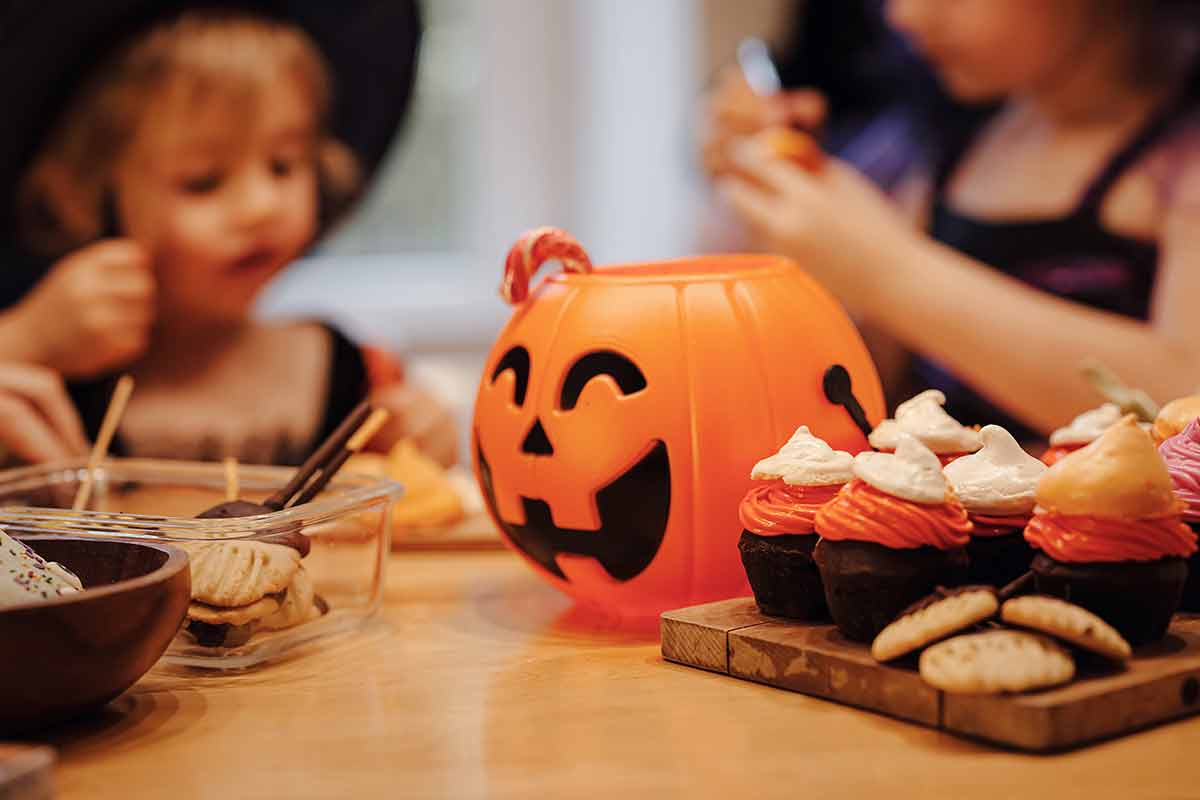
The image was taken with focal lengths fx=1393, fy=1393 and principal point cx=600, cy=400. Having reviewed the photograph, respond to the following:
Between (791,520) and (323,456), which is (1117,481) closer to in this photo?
(791,520)

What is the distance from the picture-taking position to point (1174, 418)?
931 mm

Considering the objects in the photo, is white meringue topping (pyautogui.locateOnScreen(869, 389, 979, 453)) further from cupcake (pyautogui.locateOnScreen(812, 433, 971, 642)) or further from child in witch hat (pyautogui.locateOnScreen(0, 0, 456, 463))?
child in witch hat (pyautogui.locateOnScreen(0, 0, 456, 463))

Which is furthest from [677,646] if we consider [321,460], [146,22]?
[146,22]

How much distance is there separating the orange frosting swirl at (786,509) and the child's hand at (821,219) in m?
0.85

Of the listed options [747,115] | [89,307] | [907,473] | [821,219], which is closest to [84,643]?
[907,473]

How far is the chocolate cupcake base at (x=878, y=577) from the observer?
0.78 m

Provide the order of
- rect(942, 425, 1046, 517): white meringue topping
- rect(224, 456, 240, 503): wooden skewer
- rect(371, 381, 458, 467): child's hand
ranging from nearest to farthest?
rect(942, 425, 1046, 517): white meringue topping
rect(224, 456, 240, 503): wooden skewer
rect(371, 381, 458, 467): child's hand

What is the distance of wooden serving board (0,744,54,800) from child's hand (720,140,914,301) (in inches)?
47.9

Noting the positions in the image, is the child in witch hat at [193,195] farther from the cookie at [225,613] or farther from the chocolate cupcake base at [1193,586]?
the chocolate cupcake base at [1193,586]

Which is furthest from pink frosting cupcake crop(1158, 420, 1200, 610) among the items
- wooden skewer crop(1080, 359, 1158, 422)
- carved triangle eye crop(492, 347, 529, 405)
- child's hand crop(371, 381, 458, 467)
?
child's hand crop(371, 381, 458, 467)

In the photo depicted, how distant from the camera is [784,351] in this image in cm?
94

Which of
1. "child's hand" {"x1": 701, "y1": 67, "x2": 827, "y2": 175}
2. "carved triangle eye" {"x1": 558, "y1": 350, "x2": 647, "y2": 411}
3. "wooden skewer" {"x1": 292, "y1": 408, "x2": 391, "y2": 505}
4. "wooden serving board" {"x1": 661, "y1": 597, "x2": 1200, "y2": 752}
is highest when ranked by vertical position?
"child's hand" {"x1": 701, "y1": 67, "x2": 827, "y2": 175}

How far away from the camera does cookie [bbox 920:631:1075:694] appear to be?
27.6 inches

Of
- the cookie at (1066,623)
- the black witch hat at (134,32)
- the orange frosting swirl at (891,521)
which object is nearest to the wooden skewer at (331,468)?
the orange frosting swirl at (891,521)
